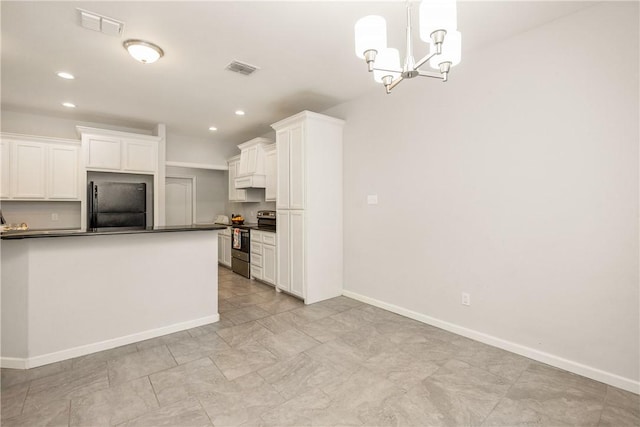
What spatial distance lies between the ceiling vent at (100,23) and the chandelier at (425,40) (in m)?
2.03

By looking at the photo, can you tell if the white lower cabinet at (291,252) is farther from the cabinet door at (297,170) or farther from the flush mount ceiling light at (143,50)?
the flush mount ceiling light at (143,50)

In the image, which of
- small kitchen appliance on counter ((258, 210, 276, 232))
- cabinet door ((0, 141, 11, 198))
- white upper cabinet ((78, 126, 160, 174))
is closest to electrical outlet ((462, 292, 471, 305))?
small kitchen appliance on counter ((258, 210, 276, 232))

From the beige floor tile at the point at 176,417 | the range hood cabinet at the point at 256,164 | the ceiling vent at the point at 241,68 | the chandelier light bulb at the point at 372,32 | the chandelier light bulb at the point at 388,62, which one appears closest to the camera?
the chandelier light bulb at the point at 372,32

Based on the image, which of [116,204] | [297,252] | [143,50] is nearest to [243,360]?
[297,252]

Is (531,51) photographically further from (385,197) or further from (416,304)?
(416,304)

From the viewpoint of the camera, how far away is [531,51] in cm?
238

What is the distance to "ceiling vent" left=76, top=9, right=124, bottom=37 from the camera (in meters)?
2.21

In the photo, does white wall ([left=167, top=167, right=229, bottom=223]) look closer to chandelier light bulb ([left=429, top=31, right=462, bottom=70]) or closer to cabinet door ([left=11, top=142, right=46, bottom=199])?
cabinet door ([left=11, top=142, right=46, bottom=199])

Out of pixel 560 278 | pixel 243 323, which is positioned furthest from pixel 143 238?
pixel 560 278

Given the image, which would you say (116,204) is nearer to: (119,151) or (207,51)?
(119,151)

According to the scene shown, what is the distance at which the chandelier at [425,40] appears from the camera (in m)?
1.36

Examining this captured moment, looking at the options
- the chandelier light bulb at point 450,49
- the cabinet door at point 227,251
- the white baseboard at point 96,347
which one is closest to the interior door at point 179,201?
the cabinet door at point 227,251

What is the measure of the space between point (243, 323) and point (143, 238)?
4.38 ft

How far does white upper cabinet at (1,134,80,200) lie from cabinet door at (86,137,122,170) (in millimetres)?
259
